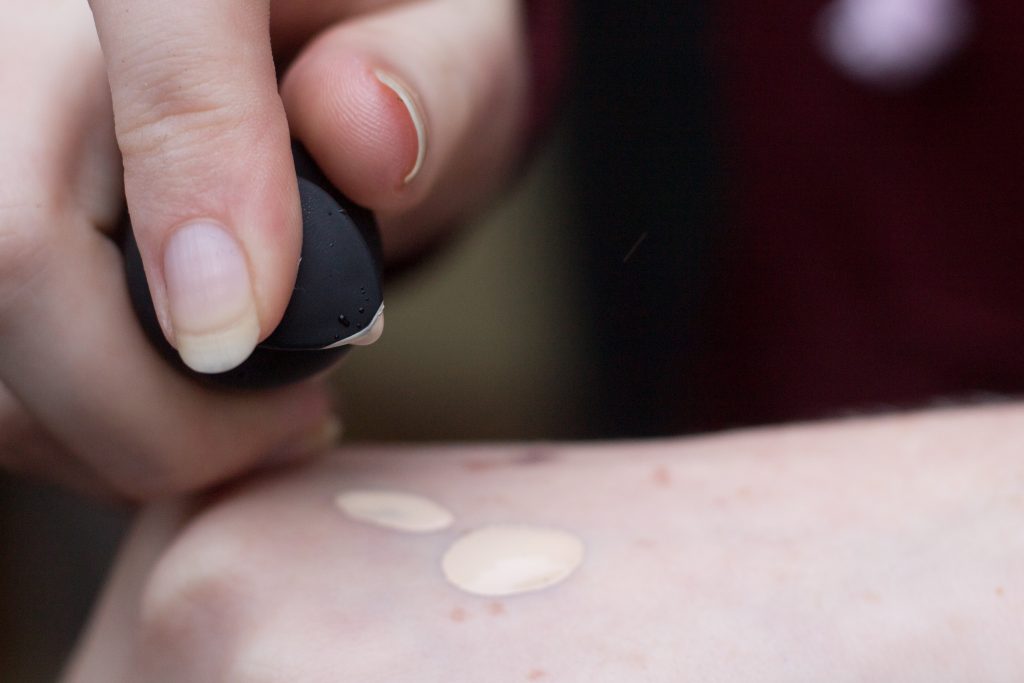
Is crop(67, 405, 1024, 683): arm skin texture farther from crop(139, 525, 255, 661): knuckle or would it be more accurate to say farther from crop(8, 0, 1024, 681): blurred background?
crop(8, 0, 1024, 681): blurred background

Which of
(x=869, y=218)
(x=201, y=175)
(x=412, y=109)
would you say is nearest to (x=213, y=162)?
(x=201, y=175)

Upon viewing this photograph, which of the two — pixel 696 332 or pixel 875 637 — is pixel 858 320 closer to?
pixel 696 332

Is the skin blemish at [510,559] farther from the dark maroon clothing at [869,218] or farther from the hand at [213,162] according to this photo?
the dark maroon clothing at [869,218]

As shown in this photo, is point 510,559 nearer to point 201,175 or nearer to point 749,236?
point 201,175

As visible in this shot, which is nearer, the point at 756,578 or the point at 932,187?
the point at 756,578

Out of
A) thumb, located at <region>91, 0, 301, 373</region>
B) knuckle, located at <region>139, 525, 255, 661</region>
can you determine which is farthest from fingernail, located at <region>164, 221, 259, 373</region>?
knuckle, located at <region>139, 525, 255, 661</region>

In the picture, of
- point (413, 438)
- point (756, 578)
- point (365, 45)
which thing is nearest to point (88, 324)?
point (365, 45)

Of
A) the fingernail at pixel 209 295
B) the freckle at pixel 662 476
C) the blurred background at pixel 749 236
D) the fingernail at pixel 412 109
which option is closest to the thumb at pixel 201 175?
the fingernail at pixel 209 295
